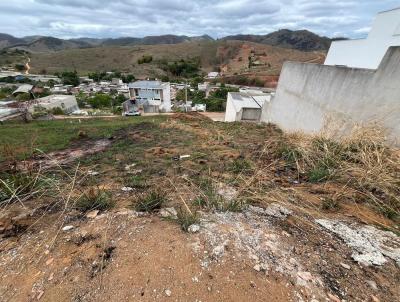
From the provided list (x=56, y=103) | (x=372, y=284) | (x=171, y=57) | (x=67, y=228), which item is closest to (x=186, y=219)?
(x=67, y=228)

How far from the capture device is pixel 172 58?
62750 millimetres

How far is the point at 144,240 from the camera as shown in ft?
5.78

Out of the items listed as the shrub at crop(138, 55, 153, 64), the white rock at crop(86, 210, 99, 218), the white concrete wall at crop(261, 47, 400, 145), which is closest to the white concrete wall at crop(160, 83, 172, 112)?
the white concrete wall at crop(261, 47, 400, 145)

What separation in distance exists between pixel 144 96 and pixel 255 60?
36.9 metres

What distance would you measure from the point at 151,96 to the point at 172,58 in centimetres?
3805

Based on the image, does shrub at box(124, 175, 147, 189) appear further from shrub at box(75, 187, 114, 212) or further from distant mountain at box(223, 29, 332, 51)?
distant mountain at box(223, 29, 332, 51)

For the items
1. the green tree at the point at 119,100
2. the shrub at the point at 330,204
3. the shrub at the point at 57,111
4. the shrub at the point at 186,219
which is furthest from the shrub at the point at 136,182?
the green tree at the point at 119,100

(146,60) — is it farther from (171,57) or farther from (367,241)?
(367,241)

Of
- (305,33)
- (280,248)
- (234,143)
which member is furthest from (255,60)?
(305,33)

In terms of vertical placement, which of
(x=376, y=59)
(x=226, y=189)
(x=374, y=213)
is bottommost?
(x=226, y=189)

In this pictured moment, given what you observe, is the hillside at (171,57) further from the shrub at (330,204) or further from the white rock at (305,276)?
the white rock at (305,276)

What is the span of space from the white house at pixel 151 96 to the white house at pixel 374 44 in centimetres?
2137

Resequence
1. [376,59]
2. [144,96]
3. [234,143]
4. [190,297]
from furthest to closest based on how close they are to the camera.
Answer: [144,96]
[376,59]
[234,143]
[190,297]

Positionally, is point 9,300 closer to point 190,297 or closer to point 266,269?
point 190,297
